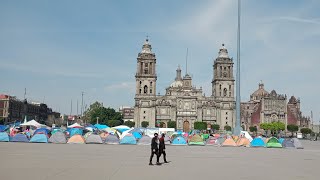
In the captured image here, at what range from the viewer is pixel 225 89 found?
113438mm

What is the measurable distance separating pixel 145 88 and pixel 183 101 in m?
11.7

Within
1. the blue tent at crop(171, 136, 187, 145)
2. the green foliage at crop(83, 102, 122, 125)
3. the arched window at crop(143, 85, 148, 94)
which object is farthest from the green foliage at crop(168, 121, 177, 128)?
the blue tent at crop(171, 136, 187, 145)

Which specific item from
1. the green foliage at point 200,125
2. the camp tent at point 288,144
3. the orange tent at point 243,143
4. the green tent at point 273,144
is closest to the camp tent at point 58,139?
the orange tent at point 243,143

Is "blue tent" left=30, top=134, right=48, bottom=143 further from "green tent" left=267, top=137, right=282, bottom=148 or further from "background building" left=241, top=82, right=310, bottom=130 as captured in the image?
"background building" left=241, top=82, right=310, bottom=130

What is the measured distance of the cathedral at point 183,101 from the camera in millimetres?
110062

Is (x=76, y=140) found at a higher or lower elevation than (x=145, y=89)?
lower

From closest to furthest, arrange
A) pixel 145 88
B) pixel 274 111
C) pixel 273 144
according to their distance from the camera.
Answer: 1. pixel 273 144
2. pixel 145 88
3. pixel 274 111

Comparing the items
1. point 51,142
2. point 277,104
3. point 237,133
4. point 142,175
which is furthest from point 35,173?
point 277,104

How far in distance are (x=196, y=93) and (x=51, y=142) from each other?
3242 inches

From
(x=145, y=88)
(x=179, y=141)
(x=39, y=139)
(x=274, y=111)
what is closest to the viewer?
(x=39, y=139)

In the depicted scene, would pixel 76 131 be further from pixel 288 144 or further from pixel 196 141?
pixel 288 144

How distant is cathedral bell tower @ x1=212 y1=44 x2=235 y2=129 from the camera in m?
113

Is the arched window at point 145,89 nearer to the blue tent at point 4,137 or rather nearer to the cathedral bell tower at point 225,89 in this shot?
the cathedral bell tower at point 225,89

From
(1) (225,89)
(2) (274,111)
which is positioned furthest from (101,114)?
(2) (274,111)
